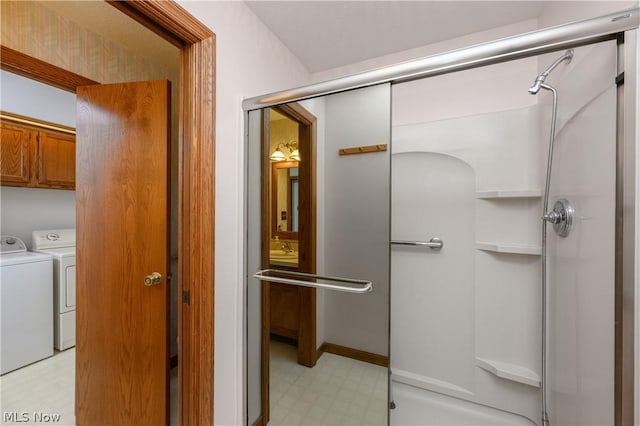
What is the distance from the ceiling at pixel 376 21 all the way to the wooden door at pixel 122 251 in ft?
2.87

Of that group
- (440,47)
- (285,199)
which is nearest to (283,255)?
(285,199)

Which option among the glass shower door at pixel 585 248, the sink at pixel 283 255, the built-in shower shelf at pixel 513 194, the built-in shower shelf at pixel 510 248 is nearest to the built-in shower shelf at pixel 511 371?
the glass shower door at pixel 585 248

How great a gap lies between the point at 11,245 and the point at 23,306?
27.5 inches

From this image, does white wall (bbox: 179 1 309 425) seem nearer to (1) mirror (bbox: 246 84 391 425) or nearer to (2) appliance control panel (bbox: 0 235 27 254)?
(1) mirror (bbox: 246 84 391 425)

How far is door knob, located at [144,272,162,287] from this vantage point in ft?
4.39

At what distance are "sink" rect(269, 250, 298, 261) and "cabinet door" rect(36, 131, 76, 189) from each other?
2863 mm

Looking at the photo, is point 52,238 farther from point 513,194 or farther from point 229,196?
point 513,194

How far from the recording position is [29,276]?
87.7 inches

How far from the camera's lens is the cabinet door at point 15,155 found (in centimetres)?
225

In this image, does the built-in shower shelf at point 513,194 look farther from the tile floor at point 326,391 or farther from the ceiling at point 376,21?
the tile floor at point 326,391

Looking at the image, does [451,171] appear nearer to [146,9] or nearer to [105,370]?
[146,9]

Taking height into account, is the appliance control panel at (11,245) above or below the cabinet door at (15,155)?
below

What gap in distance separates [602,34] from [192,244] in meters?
1.69

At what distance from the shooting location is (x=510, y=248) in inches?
58.9
